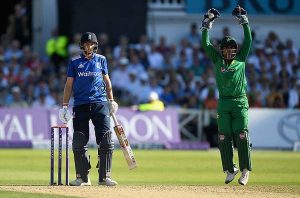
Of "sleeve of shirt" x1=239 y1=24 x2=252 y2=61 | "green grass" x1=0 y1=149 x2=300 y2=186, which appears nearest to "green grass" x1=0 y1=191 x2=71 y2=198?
"green grass" x1=0 y1=149 x2=300 y2=186

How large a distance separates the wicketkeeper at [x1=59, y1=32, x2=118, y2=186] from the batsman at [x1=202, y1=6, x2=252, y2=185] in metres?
1.54

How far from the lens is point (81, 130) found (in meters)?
12.9

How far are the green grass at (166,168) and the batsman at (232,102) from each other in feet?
3.45

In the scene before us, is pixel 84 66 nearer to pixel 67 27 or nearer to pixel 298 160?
pixel 298 160

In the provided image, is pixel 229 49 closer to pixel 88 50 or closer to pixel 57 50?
pixel 88 50

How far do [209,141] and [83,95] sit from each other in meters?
10.9

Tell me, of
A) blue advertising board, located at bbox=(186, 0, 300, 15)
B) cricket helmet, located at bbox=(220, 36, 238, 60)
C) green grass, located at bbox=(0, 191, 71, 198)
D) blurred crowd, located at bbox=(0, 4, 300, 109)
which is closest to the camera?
green grass, located at bbox=(0, 191, 71, 198)

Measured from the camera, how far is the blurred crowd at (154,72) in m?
24.1

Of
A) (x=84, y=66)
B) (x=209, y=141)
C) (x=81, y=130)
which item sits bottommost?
(x=209, y=141)

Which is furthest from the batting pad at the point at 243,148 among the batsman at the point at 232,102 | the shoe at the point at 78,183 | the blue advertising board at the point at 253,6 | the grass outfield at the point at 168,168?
the blue advertising board at the point at 253,6

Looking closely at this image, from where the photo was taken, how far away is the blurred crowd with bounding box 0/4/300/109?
947 inches

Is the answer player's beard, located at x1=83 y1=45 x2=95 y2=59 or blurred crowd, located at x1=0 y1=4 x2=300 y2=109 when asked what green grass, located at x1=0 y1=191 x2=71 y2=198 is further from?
A: blurred crowd, located at x1=0 y1=4 x2=300 y2=109

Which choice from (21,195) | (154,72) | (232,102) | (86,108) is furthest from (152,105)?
(21,195)

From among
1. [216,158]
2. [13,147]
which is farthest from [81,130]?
[13,147]
